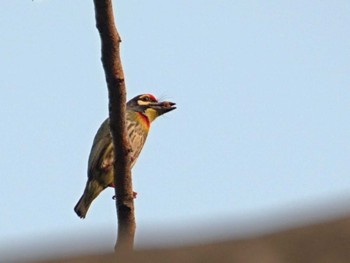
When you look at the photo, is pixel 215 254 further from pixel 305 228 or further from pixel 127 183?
pixel 127 183

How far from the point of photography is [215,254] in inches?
66.4

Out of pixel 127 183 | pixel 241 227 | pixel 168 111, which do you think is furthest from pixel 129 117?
pixel 241 227

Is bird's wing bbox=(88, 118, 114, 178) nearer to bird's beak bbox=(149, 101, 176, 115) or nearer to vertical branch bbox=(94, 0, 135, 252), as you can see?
bird's beak bbox=(149, 101, 176, 115)

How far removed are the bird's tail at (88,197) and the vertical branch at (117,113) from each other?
3612 mm

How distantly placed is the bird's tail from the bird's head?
136 centimetres

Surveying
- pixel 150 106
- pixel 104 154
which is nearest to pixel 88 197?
pixel 104 154

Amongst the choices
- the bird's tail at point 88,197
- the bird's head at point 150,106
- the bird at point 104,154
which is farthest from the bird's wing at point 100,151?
the bird's head at point 150,106

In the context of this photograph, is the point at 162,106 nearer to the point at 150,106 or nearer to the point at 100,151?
the point at 150,106

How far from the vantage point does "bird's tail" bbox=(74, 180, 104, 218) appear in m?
10.5

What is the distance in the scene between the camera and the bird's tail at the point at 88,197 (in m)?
10.5

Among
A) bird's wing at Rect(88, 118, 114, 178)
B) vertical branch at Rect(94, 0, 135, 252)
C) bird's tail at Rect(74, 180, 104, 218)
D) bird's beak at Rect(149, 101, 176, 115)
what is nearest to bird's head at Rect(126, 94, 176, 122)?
bird's beak at Rect(149, 101, 176, 115)

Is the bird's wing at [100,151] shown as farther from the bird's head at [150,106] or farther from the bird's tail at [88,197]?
the bird's head at [150,106]

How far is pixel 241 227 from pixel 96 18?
3.94 m

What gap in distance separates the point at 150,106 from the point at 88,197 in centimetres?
175
